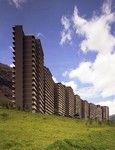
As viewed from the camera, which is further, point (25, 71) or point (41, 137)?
point (25, 71)

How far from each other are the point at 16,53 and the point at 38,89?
55.8 feet

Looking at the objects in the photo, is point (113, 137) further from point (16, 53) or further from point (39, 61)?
point (39, 61)

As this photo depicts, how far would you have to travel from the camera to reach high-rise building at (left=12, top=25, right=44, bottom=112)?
123 metres

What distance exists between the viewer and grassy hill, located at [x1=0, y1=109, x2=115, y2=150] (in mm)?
24297

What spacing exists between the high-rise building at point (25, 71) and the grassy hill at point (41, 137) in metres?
84.0

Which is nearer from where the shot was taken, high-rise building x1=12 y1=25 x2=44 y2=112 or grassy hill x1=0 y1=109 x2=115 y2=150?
grassy hill x1=0 y1=109 x2=115 y2=150

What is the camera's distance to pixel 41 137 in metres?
28.2

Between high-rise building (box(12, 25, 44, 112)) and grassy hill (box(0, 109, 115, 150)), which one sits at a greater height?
high-rise building (box(12, 25, 44, 112))

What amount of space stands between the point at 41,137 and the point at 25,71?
98.7 meters

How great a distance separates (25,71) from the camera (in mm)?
126250

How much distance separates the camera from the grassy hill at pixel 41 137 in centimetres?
2430

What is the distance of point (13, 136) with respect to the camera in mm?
27719

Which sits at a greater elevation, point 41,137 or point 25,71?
point 25,71

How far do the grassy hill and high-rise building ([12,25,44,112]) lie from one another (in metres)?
84.0
